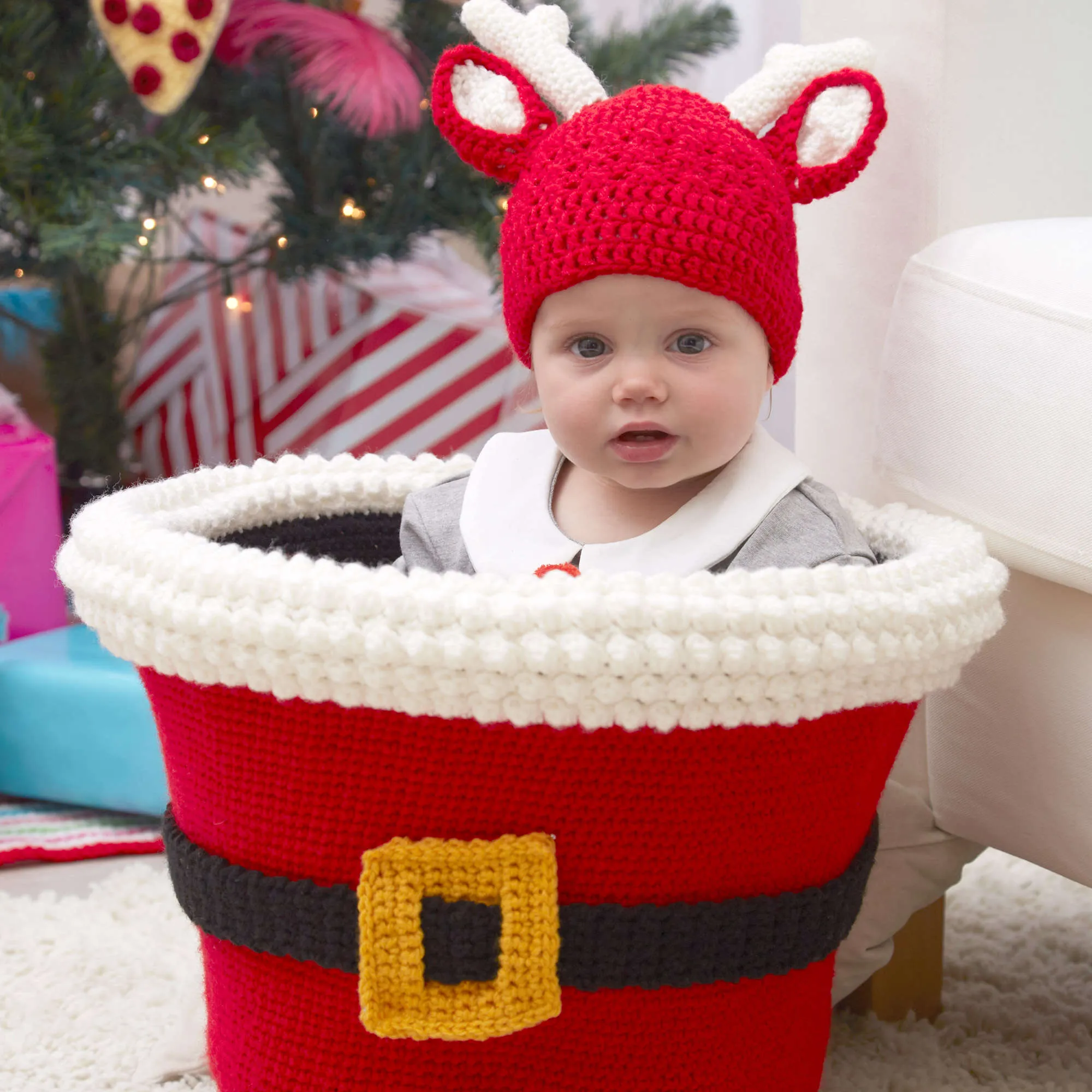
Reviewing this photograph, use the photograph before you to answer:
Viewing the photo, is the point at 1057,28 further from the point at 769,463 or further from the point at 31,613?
the point at 31,613

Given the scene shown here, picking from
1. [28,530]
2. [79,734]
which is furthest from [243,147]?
[79,734]

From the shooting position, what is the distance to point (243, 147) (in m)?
1.25

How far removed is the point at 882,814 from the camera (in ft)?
2.48

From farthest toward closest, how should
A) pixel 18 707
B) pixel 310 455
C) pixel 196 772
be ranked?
pixel 18 707
pixel 310 455
pixel 196 772

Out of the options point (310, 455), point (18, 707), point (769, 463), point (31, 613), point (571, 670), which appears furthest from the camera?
point (31, 613)

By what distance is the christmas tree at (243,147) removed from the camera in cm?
124

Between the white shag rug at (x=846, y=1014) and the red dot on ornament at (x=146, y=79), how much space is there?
0.75m

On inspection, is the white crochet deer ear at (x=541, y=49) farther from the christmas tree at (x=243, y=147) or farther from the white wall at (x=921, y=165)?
the christmas tree at (x=243, y=147)

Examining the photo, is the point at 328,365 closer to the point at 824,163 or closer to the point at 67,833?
the point at 67,833

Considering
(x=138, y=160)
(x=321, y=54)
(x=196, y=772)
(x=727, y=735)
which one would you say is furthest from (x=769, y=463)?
(x=138, y=160)

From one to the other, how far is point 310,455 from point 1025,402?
47 centimetres

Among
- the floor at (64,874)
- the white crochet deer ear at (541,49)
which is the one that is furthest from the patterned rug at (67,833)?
the white crochet deer ear at (541,49)

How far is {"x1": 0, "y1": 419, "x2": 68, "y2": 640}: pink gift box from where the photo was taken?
1286mm

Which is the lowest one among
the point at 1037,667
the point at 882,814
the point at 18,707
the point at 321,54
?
the point at 18,707
